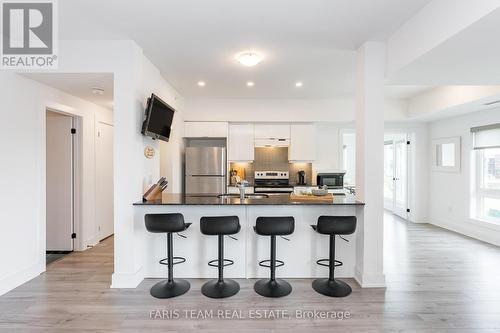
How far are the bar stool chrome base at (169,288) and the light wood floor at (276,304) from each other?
0.25ft

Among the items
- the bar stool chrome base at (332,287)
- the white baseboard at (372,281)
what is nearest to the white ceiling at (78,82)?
the bar stool chrome base at (332,287)

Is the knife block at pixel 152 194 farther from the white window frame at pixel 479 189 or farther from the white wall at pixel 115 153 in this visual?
the white window frame at pixel 479 189

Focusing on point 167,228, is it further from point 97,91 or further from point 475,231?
point 475,231

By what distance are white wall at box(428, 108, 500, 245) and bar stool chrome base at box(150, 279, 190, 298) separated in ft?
17.3

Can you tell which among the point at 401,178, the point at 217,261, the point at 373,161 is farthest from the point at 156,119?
the point at 401,178

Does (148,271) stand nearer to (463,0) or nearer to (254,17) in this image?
(254,17)

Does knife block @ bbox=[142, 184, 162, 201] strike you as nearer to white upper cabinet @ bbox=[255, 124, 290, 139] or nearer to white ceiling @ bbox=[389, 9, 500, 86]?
white upper cabinet @ bbox=[255, 124, 290, 139]

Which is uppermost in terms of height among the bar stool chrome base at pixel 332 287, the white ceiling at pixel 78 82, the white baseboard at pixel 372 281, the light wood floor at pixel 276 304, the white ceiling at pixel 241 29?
the white ceiling at pixel 241 29

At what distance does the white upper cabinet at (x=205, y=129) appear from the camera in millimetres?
5426

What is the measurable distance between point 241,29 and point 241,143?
297 centimetres

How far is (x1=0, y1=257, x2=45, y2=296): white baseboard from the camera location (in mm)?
2831

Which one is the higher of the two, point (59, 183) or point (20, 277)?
point (59, 183)

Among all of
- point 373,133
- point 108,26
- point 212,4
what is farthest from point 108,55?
point 373,133

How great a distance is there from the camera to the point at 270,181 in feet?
18.9
